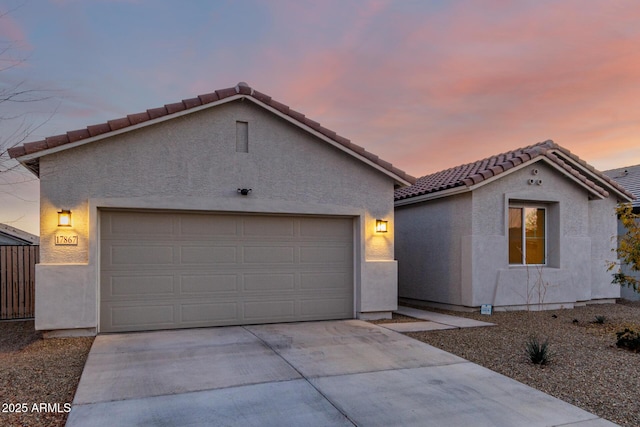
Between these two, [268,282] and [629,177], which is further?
[629,177]

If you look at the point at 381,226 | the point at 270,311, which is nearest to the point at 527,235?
the point at 381,226

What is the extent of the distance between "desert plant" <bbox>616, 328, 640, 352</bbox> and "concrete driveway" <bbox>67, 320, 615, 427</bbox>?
342 centimetres

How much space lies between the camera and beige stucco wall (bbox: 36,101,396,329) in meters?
7.96

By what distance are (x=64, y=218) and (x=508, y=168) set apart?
10564 millimetres

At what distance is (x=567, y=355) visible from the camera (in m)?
7.08

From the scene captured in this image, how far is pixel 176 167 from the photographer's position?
8.66m

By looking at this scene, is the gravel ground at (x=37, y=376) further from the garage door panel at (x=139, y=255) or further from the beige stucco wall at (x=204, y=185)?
the garage door panel at (x=139, y=255)

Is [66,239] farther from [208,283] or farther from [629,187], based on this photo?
[629,187]

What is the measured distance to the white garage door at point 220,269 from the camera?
849 cm

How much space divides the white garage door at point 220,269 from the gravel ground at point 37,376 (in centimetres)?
125

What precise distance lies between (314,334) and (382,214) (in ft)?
11.6

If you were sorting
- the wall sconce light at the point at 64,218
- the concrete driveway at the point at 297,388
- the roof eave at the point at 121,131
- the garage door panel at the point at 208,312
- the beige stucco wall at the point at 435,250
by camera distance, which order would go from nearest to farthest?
the concrete driveway at the point at 297,388
the roof eave at the point at 121,131
the wall sconce light at the point at 64,218
the garage door panel at the point at 208,312
the beige stucco wall at the point at 435,250

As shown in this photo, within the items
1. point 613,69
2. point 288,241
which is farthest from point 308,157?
point 613,69

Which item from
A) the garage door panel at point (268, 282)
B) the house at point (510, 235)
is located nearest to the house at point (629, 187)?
the house at point (510, 235)
